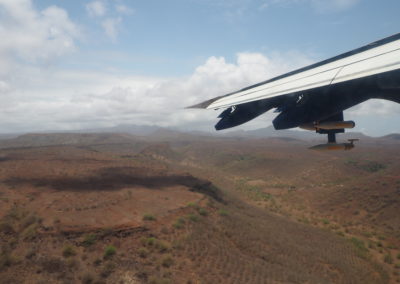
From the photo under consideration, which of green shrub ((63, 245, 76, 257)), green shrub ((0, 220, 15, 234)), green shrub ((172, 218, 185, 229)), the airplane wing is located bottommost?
green shrub ((172, 218, 185, 229))

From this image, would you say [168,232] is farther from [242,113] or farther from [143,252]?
[242,113]

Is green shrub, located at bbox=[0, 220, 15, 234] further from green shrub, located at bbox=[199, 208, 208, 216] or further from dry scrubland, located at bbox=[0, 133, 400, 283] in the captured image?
green shrub, located at bbox=[199, 208, 208, 216]

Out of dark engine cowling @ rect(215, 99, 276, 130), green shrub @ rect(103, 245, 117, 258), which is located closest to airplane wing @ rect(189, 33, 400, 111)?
dark engine cowling @ rect(215, 99, 276, 130)

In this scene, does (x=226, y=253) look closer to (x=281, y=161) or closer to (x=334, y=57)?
(x=334, y=57)

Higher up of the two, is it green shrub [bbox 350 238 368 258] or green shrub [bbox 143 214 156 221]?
green shrub [bbox 143 214 156 221]

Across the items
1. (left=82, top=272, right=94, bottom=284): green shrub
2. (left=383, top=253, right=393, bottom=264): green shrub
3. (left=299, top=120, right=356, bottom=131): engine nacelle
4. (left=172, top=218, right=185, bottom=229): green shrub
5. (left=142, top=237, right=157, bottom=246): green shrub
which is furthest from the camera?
(left=383, top=253, right=393, bottom=264): green shrub

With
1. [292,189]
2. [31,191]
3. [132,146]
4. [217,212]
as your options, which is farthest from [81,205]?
[132,146]
